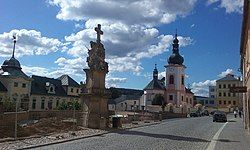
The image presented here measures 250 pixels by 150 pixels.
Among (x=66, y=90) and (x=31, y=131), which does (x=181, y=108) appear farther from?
(x=31, y=131)

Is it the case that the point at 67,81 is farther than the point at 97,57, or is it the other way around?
the point at 67,81

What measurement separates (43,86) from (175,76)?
4229 cm

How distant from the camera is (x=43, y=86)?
278 feet

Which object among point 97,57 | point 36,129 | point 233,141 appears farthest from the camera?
point 97,57

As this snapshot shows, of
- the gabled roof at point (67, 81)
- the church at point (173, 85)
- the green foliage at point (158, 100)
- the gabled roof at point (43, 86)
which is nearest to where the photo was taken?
the gabled roof at point (43, 86)

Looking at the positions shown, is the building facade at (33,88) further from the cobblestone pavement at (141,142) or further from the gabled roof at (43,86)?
the cobblestone pavement at (141,142)

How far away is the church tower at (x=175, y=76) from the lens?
110750 mm

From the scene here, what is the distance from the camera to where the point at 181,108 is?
3925 inches

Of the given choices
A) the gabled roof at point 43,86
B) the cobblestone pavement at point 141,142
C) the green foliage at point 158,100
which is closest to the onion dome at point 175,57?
the green foliage at point 158,100

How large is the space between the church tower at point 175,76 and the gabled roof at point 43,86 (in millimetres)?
35159

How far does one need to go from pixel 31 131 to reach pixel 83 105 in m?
5.69

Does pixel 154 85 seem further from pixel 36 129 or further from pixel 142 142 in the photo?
pixel 142 142

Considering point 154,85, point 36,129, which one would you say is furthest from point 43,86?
point 36,129

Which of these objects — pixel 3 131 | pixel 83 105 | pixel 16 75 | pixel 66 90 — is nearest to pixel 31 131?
pixel 3 131
